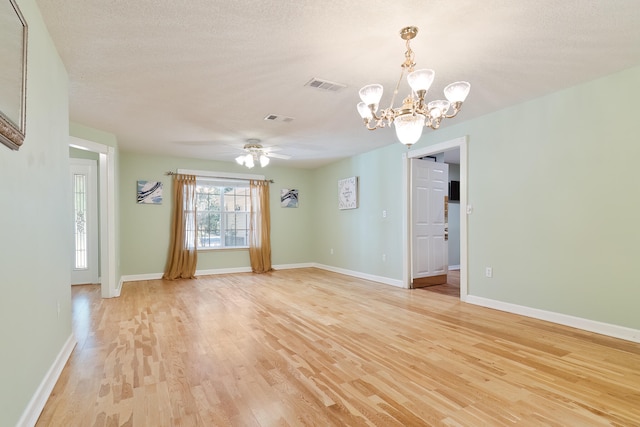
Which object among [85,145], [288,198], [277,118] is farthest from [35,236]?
[288,198]

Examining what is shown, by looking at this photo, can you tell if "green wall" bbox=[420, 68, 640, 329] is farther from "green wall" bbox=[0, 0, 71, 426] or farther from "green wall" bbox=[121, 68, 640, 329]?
"green wall" bbox=[0, 0, 71, 426]

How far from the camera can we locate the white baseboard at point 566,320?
2.87 metres

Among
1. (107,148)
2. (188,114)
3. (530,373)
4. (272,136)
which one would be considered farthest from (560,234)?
(107,148)

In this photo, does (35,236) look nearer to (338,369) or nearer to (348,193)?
(338,369)

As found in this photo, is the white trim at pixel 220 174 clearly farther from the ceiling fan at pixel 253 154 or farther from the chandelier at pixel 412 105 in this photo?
the chandelier at pixel 412 105

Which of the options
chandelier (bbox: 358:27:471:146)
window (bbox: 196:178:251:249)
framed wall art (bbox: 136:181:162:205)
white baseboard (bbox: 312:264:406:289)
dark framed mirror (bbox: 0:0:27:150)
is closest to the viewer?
dark framed mirror (bbox: 0:0:27:150)

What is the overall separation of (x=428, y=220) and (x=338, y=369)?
12.5ft

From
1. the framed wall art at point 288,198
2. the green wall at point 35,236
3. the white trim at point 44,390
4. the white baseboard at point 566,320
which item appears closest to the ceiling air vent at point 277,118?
the green wall at point 35,236

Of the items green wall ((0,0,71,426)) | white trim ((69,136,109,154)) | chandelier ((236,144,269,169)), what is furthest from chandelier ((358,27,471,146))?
white trim ((69,136,109,154))

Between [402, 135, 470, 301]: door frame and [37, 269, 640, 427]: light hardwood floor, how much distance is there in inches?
25.3

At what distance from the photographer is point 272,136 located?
494 cm

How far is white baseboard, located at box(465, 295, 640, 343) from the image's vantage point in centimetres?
287

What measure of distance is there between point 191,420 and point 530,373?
2230mm

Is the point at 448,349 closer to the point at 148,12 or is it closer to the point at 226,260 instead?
the point at 148,12
